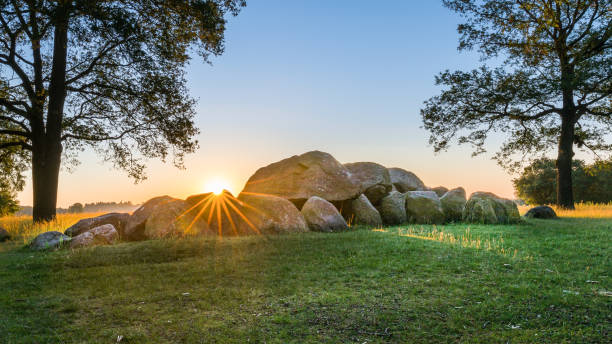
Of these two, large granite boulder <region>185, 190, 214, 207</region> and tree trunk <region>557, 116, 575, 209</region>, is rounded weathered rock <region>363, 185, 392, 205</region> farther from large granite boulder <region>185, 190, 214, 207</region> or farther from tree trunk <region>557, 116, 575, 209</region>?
tree trunk <region>557, 116, 575, 209</region>

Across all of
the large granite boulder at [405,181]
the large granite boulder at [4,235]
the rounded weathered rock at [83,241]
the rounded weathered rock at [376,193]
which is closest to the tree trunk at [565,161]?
the large granite boulder at [405,181]

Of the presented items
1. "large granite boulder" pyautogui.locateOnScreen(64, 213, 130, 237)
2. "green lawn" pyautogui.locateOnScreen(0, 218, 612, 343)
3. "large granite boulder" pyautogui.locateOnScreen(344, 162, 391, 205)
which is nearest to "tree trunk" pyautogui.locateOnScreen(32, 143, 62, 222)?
"large granite boulder" pyautogui.locateOnScreen(64, 213, 130, 237)

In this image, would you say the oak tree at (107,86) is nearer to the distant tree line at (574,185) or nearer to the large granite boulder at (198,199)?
the large granite boulder at (198,199)

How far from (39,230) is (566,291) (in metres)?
15.7

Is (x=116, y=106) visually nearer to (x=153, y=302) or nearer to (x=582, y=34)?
(x=153, y=302)

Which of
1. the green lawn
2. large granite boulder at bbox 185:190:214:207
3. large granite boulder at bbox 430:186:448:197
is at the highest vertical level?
large granite boulder at bbox 430:186:448:197

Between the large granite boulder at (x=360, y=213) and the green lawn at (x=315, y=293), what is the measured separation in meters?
5.12

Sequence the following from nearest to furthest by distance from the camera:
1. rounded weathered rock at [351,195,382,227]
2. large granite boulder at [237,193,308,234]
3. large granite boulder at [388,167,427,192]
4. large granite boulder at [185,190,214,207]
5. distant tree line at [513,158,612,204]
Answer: large granite boulder at [237,193,308,234] → large granite boulder at [185,190,214,207] → rounded weathered rock at [351,195,382,227] → large granite boulder at [388,167,427,192] → distant tree line at [513,158,612,204]

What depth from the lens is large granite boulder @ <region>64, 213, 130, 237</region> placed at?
12484 mm

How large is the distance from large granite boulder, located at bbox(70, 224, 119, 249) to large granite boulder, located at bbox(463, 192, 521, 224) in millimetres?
12380

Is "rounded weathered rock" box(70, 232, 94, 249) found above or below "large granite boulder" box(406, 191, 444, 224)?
below

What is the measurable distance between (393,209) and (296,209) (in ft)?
15.9

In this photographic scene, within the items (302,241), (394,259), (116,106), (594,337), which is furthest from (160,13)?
(594,337)

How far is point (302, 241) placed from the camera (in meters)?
10.2
